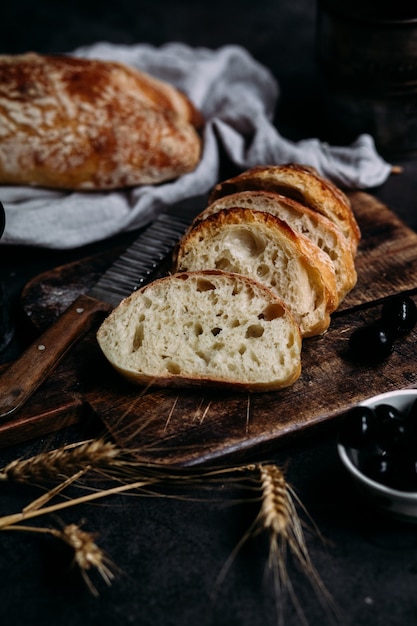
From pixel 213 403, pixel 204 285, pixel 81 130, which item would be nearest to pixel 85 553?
pixel 213 403

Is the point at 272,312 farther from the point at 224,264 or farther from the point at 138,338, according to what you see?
the point at 138,338

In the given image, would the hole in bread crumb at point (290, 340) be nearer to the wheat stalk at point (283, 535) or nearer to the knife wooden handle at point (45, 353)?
the wheat stalk at point (283, 535)

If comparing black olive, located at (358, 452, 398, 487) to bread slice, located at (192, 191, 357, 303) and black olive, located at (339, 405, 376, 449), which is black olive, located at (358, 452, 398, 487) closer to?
black olive, located at (339, 405, 376, 449)

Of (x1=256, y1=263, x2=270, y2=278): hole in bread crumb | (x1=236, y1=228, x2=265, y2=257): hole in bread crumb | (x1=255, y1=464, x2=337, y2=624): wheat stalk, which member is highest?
(x1=236, y1=228, x2=265, y2=257): hole in bread crumb

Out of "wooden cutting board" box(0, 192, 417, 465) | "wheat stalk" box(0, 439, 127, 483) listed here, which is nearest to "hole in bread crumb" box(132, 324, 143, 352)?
"wooden cutting board" box(0, 192, 417, 465)

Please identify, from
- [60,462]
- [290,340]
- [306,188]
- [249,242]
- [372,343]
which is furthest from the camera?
[306,188]

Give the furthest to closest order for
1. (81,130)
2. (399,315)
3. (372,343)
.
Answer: (81,130)
(399,315)
(372,343)

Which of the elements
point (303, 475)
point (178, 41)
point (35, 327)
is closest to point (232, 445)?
point (303, 475)

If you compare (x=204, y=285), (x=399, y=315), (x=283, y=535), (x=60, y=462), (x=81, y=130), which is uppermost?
(x=81, y=130)
